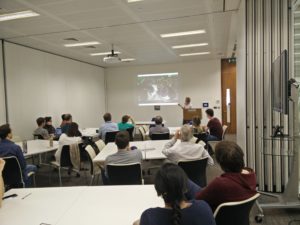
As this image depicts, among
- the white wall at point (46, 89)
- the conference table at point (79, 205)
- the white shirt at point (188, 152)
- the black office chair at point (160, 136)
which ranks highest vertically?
the white wall at point (46, 89)

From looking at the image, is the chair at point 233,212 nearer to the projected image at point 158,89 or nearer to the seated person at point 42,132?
the seated person at point 42,132

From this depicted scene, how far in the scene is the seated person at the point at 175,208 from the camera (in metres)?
1.18

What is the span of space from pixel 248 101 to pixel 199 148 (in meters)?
1.43

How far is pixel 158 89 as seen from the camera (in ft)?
36.0

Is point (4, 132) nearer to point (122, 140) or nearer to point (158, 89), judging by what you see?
point (122, 140)

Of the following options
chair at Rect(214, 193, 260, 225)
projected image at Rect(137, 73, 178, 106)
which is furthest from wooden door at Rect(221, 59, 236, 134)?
chair at Rect(214, 193, 260, 225)

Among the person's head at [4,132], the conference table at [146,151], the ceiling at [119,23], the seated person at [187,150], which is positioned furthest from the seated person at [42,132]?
the seated person at [187,150]

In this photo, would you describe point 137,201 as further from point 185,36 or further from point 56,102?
point 56,102

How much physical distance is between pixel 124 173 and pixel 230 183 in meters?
1.39

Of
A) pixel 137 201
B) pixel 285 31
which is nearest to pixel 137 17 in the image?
pixel 285 31

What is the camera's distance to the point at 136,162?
288 centimetres

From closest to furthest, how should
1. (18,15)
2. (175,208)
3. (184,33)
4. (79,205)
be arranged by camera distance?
(175,208) < (79,205) < (18,15) < (184,33)

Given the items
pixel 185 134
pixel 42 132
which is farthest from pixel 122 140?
pixel 42 132

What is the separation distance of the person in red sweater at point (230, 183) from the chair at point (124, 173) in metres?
1.14
